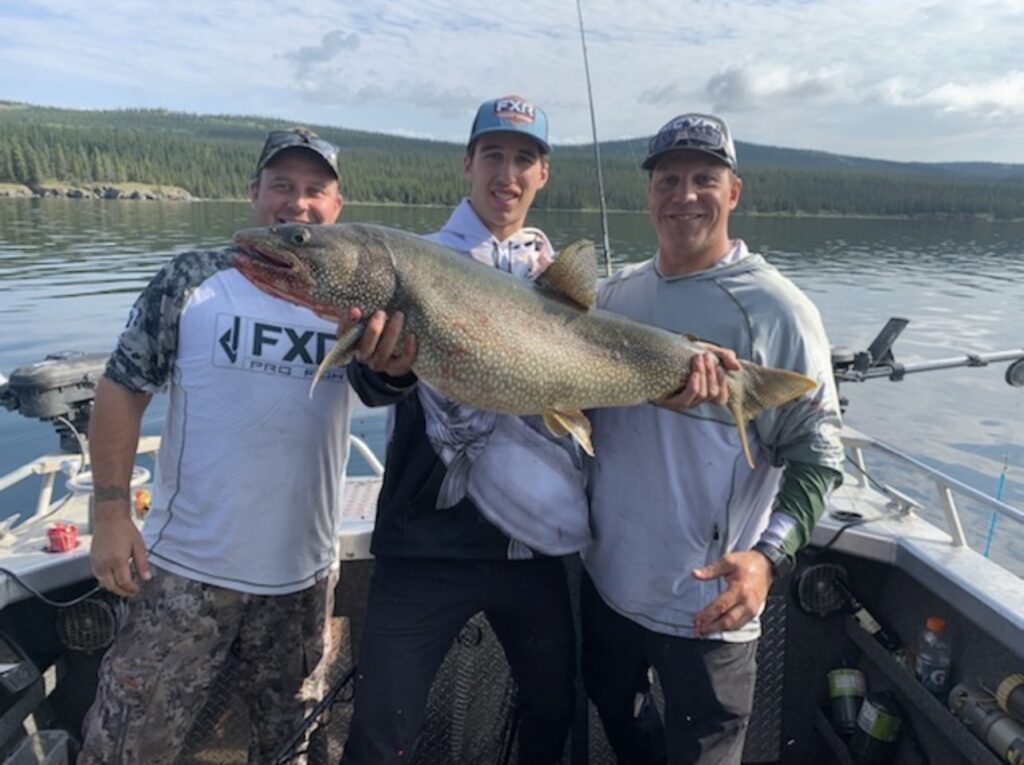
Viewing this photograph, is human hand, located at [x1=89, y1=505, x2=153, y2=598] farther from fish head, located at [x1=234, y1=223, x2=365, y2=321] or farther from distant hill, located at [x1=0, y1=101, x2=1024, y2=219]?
distant hill, located at [x1=0, y1=101, x2=1024, y2=219]

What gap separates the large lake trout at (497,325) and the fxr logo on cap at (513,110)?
0.76 meters

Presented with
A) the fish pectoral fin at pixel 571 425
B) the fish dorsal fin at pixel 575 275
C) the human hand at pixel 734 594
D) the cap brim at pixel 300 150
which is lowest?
the human hand at pixel 734 594

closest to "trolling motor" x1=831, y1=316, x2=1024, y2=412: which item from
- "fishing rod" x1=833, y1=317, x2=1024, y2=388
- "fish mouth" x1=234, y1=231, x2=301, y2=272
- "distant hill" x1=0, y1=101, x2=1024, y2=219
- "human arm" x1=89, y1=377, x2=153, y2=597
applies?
"fishing rod" x1=833, y1=317, x2=1024, y2=388

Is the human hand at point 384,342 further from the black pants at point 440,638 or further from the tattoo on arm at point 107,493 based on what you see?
the tattoo on arm at point 107,493

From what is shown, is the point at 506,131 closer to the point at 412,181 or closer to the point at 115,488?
the point at 115,488

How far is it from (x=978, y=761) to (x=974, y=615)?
630 millimetres

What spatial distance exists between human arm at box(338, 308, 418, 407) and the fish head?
11cm

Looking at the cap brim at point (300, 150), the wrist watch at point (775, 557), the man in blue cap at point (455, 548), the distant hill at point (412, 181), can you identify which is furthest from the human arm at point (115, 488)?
the distant hill at point (412, 181)

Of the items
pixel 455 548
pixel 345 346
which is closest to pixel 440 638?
pixel 455 548

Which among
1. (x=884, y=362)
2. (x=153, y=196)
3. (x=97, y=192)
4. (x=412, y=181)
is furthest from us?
(x=412, y=181)

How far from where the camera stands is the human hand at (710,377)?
2973 mm

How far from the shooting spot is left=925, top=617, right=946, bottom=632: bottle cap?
3.78m

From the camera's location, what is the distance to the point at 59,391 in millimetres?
4523

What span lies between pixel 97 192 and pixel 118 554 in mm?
133348
